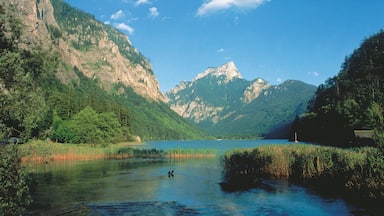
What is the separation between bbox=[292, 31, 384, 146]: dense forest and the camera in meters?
124

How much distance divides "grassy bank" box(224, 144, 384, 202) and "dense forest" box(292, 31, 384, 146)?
6426cm

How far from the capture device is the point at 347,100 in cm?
13650

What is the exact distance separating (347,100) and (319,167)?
346ft

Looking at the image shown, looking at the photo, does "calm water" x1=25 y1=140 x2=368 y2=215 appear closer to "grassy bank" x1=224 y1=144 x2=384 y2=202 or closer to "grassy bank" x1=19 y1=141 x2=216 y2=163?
"grassy bank" x1=224 y1=144 x2=384 y2=202

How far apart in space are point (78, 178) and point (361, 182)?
3687cm

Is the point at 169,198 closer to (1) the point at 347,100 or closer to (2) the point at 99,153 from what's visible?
(2) the point at 99,153

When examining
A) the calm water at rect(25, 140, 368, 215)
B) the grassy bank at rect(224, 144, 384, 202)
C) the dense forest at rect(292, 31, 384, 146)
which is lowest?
the calm water at rect(25, 140, 368, 215)

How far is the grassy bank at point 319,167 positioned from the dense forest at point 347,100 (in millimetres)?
64261

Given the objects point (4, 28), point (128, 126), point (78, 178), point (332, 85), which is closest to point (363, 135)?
point (78, 178)

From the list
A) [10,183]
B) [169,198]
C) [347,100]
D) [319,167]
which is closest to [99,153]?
[169,198]

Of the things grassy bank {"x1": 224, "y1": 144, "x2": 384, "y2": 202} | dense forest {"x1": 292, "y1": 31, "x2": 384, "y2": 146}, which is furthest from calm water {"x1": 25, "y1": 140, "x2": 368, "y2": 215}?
dense forest {"x1": 292, "y1": 31, "x2": 384, "y2": 146}

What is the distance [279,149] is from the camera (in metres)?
49.3

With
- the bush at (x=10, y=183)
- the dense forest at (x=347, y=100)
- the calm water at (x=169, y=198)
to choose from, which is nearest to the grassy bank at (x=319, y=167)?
the calm water at (x=169, y=198)

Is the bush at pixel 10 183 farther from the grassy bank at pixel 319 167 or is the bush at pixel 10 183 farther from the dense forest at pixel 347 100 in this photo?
the dense forest at pixel 347 100
